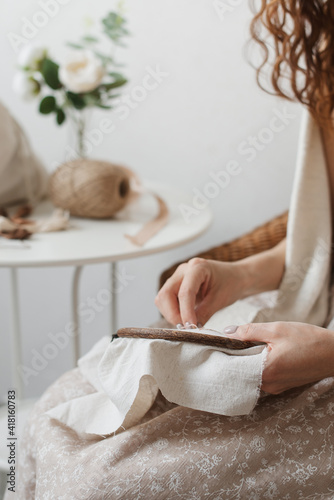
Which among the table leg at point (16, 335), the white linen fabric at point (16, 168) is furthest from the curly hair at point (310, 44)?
the table leg at point (16, 335)

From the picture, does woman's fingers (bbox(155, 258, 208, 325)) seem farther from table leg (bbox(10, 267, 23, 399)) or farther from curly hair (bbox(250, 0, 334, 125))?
table leg (bbox(10, 267, 23, 399))

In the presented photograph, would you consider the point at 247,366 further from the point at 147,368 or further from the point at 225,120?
the point at 225,120

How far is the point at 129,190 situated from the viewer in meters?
1.03

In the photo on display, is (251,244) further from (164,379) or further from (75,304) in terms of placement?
(164,379)

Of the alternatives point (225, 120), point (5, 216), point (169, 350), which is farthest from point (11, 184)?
point (169, 350)

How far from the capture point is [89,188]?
967 millimetres

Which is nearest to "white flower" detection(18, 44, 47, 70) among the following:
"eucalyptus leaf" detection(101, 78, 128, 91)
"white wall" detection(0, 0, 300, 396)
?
"eucalyptus leaf" detection(101, 78, 128, 91)

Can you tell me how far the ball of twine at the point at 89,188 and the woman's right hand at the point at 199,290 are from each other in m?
0.34

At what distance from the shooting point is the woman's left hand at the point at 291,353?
0.49 meters

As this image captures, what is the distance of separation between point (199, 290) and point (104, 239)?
0.30 metres

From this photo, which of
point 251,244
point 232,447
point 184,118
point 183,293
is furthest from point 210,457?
point 184,118

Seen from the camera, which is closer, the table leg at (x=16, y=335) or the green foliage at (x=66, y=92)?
the green foliage at (x=66, y=92)

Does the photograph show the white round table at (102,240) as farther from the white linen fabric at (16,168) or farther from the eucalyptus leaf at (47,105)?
the eucalyptus leaf at (47,105)

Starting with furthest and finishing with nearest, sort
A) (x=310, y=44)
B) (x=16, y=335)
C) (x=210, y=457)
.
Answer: (x=16, y=335)
(x=310, y=44)
(x=210, y=457)
